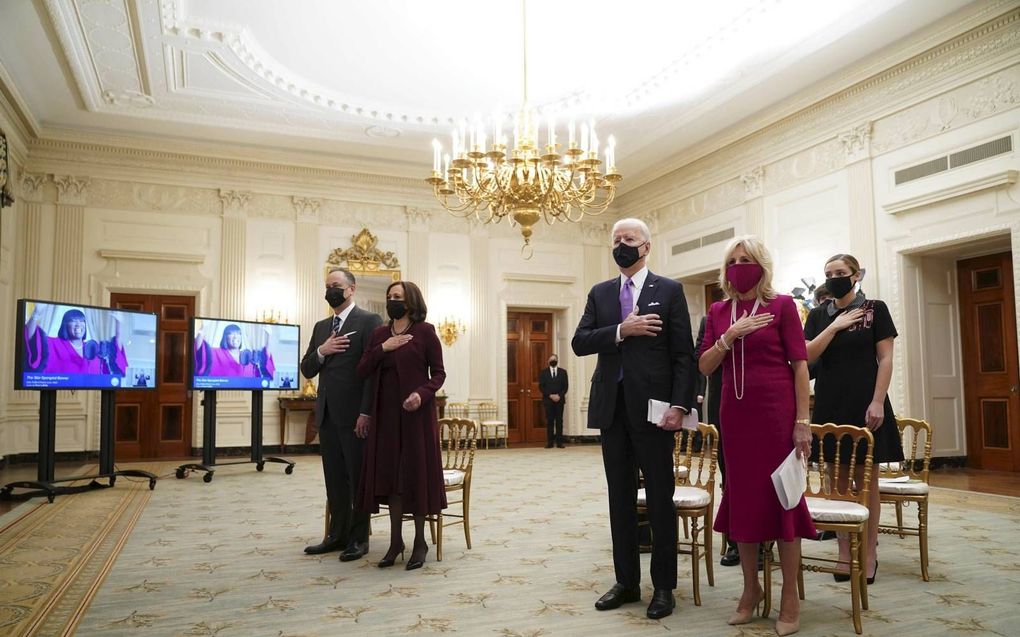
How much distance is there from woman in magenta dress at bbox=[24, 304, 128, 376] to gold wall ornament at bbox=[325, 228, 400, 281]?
4527 millimetres

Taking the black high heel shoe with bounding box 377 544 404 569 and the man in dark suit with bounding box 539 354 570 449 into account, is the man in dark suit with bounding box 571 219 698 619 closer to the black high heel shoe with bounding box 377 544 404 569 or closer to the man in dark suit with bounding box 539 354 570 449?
the black high heel shoe with bounding box 377 544 404 569

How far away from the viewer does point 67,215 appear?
10.0m

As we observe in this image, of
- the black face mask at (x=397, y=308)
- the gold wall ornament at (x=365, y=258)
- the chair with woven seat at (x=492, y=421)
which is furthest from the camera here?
the chair with woven seat at (x=492, y=421)

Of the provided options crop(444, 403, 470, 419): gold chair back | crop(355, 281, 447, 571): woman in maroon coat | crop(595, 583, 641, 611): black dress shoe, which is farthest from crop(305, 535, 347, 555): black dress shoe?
crop(444, 403, 470, 419): gold chair back

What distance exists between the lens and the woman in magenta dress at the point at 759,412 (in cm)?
271

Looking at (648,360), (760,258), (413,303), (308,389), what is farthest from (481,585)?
(308,389)

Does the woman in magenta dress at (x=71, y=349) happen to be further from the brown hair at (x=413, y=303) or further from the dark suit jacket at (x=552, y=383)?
the dark suit jacket at (x=552, y=383)

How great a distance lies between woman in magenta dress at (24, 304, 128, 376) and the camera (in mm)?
6254

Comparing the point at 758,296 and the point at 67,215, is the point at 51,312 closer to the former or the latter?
the point at 67,215

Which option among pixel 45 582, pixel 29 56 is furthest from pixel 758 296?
pixel 29 56

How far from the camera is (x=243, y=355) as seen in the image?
27.2 feet

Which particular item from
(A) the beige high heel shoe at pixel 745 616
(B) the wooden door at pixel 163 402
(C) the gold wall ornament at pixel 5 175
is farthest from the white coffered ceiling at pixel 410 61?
(A) the beige high heel shoe at pixel 745 616

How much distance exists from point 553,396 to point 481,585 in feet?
28.2

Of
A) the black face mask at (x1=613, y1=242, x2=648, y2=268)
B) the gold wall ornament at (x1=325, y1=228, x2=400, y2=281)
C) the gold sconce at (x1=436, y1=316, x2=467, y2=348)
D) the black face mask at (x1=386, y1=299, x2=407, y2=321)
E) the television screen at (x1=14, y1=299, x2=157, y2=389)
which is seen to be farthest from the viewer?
the gold sconce at (x1=436, y1=316, x2=467, y2=348)
